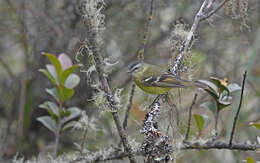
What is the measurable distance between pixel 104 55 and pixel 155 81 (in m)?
0.30

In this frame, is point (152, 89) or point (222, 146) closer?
point (222, 146)

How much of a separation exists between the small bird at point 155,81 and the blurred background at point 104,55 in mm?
132

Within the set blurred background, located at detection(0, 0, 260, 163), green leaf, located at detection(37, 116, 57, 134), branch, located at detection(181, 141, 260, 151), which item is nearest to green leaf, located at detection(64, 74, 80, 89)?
green leaf, located at detection(37, 116, 57, 134)

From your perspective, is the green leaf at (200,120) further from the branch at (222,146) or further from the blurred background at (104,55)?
the blurred background at (104,55)

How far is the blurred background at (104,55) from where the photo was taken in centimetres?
185

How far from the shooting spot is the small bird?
1.27 meters

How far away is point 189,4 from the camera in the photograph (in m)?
2.21

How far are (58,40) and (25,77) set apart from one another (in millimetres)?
278

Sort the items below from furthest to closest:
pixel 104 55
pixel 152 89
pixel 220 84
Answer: pixel 104 55, pixel 152 89, pixel 220 84

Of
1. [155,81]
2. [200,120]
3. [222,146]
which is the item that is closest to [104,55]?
[155,81]

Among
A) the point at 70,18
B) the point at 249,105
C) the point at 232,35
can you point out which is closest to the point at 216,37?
the point at 232,35

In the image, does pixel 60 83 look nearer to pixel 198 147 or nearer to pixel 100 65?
pixel 100 65

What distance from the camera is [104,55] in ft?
5.39

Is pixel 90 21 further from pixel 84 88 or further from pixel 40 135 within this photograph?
pixel 40 135
